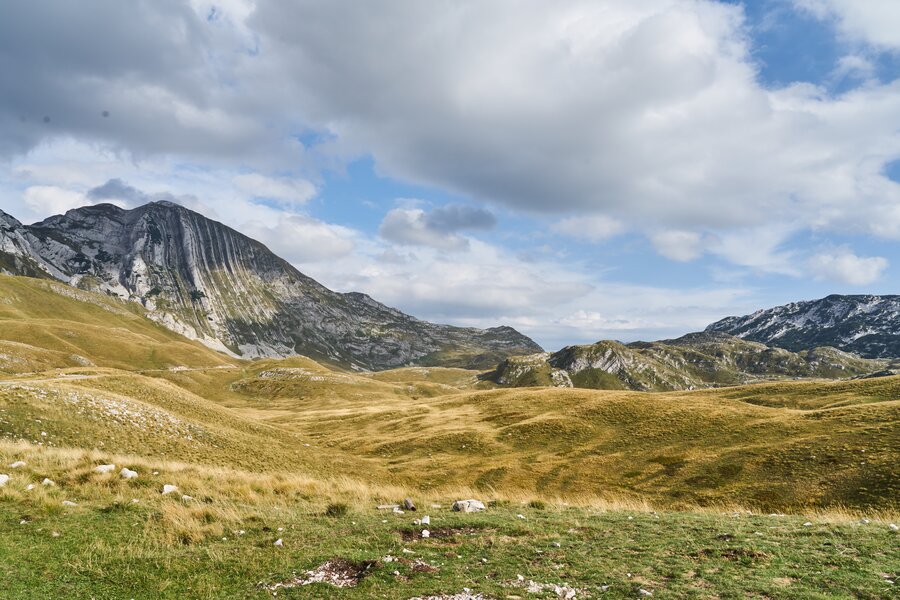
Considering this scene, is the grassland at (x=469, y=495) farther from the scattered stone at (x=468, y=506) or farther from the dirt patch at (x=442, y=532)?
the scattered stone at (x=468, y=506)

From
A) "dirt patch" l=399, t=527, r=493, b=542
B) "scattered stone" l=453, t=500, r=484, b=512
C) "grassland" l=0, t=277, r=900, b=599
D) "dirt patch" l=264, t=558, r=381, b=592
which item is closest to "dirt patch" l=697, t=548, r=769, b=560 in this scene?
"grassland" l=0, t=277, r=900, b=599

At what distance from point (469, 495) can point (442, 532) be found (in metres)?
9.47

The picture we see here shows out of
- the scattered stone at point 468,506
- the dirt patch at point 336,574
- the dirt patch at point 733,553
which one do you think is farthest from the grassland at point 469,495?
the scattered stone at point 468,506

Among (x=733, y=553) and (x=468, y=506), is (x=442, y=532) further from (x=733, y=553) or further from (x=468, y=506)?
(x=733, y=553)

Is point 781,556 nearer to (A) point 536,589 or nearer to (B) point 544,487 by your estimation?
(A) point 536,589

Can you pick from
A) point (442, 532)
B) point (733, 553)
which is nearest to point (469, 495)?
point (442, 532)

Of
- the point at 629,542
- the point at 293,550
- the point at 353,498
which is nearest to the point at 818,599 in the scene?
the point at 629,542

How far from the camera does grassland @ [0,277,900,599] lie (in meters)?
11.8

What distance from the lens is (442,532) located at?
1594 centimetres

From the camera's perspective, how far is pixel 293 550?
1362cm

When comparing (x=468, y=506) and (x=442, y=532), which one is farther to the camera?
(x=468, y=506)

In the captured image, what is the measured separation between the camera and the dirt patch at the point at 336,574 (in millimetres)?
11516

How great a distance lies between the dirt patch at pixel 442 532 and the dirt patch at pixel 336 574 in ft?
8.61

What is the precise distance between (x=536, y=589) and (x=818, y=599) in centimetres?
625
